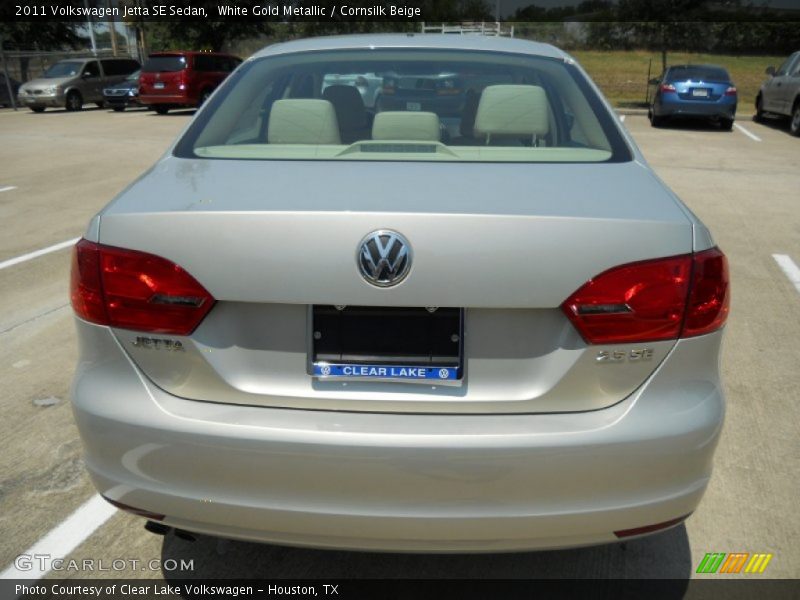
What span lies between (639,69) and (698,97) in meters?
21.9

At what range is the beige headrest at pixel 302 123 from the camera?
9.37 feet

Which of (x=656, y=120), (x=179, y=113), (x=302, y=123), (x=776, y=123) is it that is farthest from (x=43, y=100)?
(x=302, y=123)

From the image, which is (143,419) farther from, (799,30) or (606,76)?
(799,30)

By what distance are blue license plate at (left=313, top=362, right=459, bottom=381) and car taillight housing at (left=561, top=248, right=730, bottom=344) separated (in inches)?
13.3

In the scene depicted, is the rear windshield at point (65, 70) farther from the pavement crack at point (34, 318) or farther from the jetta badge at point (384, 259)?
the jetta badge at point (384, 259)

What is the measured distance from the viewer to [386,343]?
1924mm

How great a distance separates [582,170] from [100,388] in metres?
1.54

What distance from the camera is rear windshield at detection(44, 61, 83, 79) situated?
25.1m

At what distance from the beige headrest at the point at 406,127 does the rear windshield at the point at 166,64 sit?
21586mm

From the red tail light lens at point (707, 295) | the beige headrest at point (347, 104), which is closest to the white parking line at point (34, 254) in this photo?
→ the beige headrest at point (347, 104)

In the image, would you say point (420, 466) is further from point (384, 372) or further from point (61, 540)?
point (61, 540)

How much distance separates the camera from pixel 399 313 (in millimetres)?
1898

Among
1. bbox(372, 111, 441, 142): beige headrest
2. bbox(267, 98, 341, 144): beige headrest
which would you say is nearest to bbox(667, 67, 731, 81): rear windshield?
bbox(372, 111, 441, 142): beige headrest

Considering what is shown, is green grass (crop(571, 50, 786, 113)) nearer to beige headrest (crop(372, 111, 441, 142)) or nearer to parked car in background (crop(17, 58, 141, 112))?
parked car in background (crop(17, 58, 141, 112))
